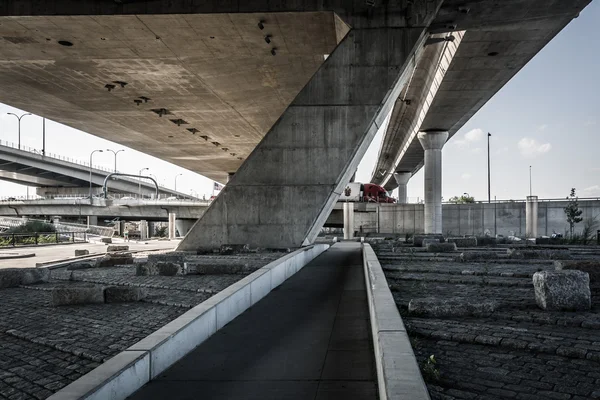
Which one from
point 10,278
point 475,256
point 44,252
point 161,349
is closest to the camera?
point 161,349

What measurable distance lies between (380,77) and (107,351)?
48.8ft

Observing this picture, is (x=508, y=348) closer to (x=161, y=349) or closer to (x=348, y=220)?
(x=161, y=349)

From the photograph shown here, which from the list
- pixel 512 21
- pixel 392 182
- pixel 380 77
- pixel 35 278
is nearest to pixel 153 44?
pixel 380 77

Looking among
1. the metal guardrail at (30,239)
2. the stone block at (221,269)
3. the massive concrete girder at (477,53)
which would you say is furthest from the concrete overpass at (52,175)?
the stone block at (221,269)

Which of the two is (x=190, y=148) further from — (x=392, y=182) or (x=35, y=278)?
(x=392, y=182)

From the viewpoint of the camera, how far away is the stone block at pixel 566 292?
6613mm

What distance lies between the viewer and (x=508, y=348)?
16.6 feet

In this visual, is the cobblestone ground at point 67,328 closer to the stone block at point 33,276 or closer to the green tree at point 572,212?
the stone block at point 33,276

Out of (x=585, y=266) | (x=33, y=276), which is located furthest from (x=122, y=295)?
(x=585, y=266)

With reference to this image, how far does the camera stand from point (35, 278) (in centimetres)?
1122

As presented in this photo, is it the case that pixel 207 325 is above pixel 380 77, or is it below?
below

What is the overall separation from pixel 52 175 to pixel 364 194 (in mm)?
63080

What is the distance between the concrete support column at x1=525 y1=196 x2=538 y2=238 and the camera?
44.2 metres

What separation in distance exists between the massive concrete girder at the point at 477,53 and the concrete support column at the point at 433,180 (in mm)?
1418
